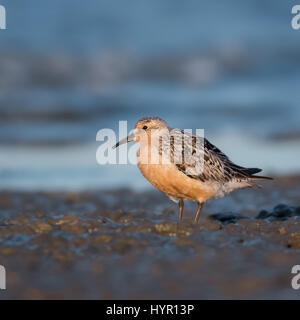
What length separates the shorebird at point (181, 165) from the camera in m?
6.35

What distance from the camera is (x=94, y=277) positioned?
438 centimetres

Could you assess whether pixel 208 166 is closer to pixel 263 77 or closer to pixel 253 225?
pixel 253 225

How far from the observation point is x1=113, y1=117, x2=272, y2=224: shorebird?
6.35 m

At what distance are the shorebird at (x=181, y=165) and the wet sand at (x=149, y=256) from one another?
46 centimetres

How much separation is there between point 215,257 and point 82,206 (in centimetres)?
398

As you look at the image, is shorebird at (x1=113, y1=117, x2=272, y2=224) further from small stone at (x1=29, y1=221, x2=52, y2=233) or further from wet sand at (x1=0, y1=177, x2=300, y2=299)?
small stone at (x1=29, y1=221, x2=52, y2=233)

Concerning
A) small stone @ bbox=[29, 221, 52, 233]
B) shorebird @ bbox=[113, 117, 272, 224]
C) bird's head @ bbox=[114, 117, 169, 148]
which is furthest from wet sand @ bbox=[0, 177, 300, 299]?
bird's head @ bbox=[114, 117, 169, 148]

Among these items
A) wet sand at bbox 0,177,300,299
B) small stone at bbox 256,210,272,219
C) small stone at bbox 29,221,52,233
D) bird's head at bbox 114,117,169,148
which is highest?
bird's head at bbox 114,117,169,148

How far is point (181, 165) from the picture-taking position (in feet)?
21.0

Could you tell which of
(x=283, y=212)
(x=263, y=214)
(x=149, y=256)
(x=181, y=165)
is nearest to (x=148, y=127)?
(x=181, y=165)

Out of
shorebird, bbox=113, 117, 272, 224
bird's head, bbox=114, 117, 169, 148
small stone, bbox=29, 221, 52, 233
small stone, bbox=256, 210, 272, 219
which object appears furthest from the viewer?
small stone, bbox=256, 210, 272, 219

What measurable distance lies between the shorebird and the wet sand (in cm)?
46

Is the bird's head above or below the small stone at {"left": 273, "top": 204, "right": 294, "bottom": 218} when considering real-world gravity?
above

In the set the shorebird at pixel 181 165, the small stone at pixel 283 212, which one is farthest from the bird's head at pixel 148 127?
the small stone at pixel 283 212
